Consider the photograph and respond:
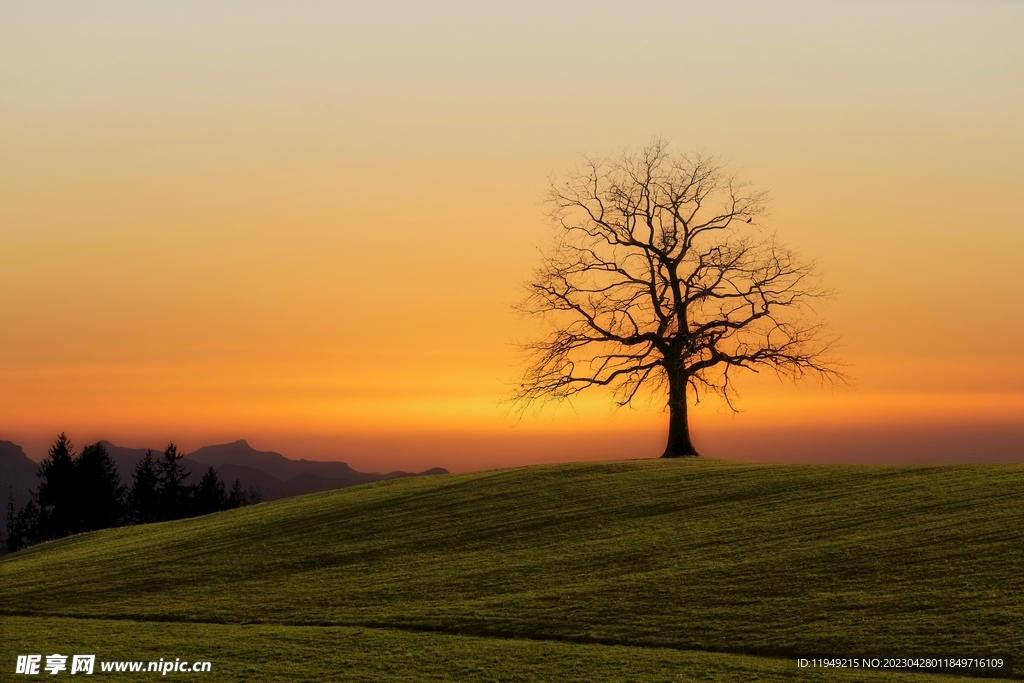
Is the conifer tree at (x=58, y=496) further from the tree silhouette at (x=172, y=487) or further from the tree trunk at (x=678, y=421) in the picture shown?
the tree trunk at (x=678, y=421)

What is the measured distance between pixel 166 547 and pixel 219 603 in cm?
1202

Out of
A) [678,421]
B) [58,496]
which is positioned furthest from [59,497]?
[678,421]

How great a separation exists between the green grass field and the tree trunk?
7731 millimetres

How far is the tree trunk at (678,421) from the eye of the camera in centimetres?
4822

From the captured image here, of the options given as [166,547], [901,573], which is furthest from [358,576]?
[901,573]

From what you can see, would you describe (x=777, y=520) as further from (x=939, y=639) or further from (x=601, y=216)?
(x=601, y=216)

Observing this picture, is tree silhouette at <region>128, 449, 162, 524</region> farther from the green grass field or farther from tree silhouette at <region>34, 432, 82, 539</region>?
the green grass field

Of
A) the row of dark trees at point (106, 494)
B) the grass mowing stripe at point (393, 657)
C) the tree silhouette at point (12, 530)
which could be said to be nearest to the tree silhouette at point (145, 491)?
the row of dark trees at point (106, 494)

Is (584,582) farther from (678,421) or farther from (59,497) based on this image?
(59,497)

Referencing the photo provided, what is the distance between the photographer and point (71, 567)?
116ft

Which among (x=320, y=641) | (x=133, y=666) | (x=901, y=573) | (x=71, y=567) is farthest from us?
(x=71, y=567)

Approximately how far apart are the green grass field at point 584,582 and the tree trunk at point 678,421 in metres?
7.73

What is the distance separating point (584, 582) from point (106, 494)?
331 ft

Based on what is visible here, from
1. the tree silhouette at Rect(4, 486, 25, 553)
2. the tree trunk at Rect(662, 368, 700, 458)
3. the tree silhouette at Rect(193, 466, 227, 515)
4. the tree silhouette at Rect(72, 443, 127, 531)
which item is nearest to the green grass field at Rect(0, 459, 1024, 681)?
the tree trunk at Rect(662, 368, 700, 458)
